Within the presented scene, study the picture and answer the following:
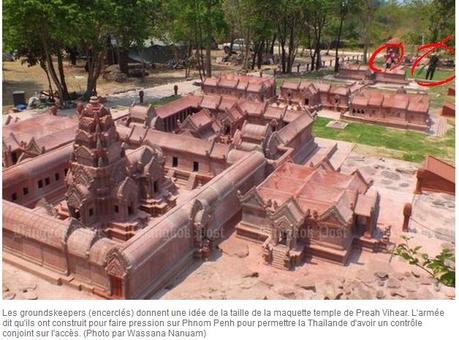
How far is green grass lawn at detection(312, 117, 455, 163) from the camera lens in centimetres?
4566

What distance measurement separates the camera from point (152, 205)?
31.0 meters

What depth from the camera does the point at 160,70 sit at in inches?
3563

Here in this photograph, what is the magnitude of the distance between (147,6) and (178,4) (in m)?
17.2

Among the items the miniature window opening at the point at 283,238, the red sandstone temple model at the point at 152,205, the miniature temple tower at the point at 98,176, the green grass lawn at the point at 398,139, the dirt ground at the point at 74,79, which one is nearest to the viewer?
the red sandstone temple model at the point at 152,205

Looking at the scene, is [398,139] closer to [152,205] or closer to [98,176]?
[152,205]

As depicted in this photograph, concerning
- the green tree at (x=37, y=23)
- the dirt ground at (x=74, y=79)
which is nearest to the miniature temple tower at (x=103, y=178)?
the green tree at (x=37, y=23)

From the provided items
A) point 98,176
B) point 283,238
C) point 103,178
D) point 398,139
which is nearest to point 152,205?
point 103,178

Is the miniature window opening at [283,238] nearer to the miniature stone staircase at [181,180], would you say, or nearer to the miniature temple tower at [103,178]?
the miniature temple tower at [103,178]

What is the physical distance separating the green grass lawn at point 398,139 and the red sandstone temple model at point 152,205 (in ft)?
45.3

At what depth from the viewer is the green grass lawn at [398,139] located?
45.7m

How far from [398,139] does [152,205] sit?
3052 centimetres

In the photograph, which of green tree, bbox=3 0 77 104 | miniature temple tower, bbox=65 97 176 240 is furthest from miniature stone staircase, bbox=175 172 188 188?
green tree, bbox=3 0 77 104

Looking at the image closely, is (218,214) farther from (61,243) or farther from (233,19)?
(233,19)

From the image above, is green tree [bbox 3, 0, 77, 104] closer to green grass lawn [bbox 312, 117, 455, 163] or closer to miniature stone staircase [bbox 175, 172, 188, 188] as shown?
miniature stone staircase [bbox 175, 172, 188, 188]
